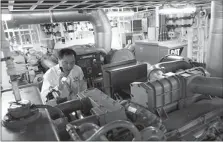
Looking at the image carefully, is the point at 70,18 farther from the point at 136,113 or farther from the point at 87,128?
the point at 87,128

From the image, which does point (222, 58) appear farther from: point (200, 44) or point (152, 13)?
point (152, 13)

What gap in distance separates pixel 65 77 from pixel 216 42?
1.91 meters

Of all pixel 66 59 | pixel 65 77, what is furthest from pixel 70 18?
pixel 65 77

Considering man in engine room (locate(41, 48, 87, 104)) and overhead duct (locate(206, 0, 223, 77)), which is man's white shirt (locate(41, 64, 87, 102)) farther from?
overhead duct (locate(206, 0, 223, 77))

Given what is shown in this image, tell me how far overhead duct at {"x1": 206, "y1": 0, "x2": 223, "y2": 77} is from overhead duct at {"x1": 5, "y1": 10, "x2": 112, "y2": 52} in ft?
8.86

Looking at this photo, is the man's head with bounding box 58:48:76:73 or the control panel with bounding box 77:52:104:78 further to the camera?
the control panel with bounding box 77:52:104:78

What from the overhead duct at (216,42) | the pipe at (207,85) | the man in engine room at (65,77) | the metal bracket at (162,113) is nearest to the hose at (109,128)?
the metal bracket at (162,113)

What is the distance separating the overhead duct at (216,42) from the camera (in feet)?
5.54

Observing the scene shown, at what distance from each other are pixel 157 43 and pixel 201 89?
3.48m

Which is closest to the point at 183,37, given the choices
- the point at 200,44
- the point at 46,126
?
the point at 200,44

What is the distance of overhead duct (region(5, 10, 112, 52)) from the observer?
11.0 feet

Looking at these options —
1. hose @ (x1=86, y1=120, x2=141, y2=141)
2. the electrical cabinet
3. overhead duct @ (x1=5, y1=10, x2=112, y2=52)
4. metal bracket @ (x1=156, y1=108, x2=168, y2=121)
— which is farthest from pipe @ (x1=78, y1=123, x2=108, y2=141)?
the electrical cabinet

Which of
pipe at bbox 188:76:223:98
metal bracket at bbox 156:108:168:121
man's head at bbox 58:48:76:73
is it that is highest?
man's head at bbox 58:48:76:73

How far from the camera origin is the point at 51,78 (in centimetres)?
262
